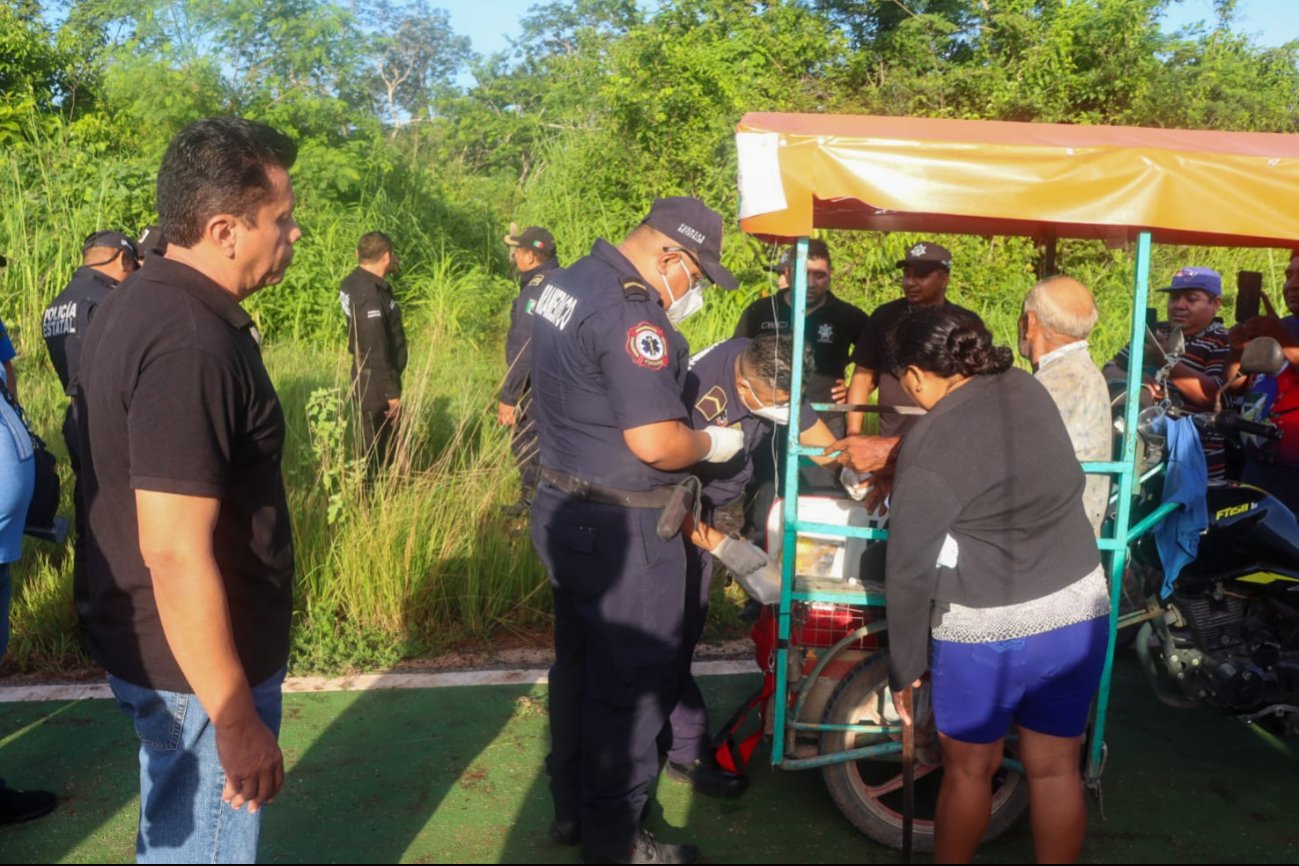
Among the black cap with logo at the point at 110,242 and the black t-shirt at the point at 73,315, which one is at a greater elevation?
the black cap with logo at the point at 110,242

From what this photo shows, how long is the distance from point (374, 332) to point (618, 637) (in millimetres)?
5026

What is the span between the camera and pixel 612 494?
319cm

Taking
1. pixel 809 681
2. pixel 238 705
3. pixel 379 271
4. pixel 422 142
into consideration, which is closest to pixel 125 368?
pixel 238 705

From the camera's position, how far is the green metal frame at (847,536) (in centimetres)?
340

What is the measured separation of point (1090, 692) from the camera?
9.90ft

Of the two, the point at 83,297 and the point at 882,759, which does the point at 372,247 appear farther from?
the point at 882,759

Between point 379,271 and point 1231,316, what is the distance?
8342 millimetres

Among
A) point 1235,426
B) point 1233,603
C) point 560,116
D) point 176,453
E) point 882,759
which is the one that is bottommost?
point 882,759

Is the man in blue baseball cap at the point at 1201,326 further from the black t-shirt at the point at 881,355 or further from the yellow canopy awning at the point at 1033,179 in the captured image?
the yellow canopy awning at the point at 1033,179

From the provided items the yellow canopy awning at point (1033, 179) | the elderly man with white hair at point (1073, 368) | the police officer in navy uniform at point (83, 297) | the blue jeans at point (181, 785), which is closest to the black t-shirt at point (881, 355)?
the elderly man with white hair at point (1073, 368)

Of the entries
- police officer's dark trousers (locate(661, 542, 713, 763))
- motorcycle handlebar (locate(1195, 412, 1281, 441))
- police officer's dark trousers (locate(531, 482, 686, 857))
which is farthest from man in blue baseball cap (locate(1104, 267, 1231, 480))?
police officer's dark trousers (locate(531, 482, 686, 857))

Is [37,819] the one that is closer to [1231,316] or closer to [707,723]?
[707,723]

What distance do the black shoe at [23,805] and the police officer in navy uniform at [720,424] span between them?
2095 mm

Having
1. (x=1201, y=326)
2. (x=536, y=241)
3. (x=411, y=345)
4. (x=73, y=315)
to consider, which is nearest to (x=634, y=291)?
(x=73, y=315)
